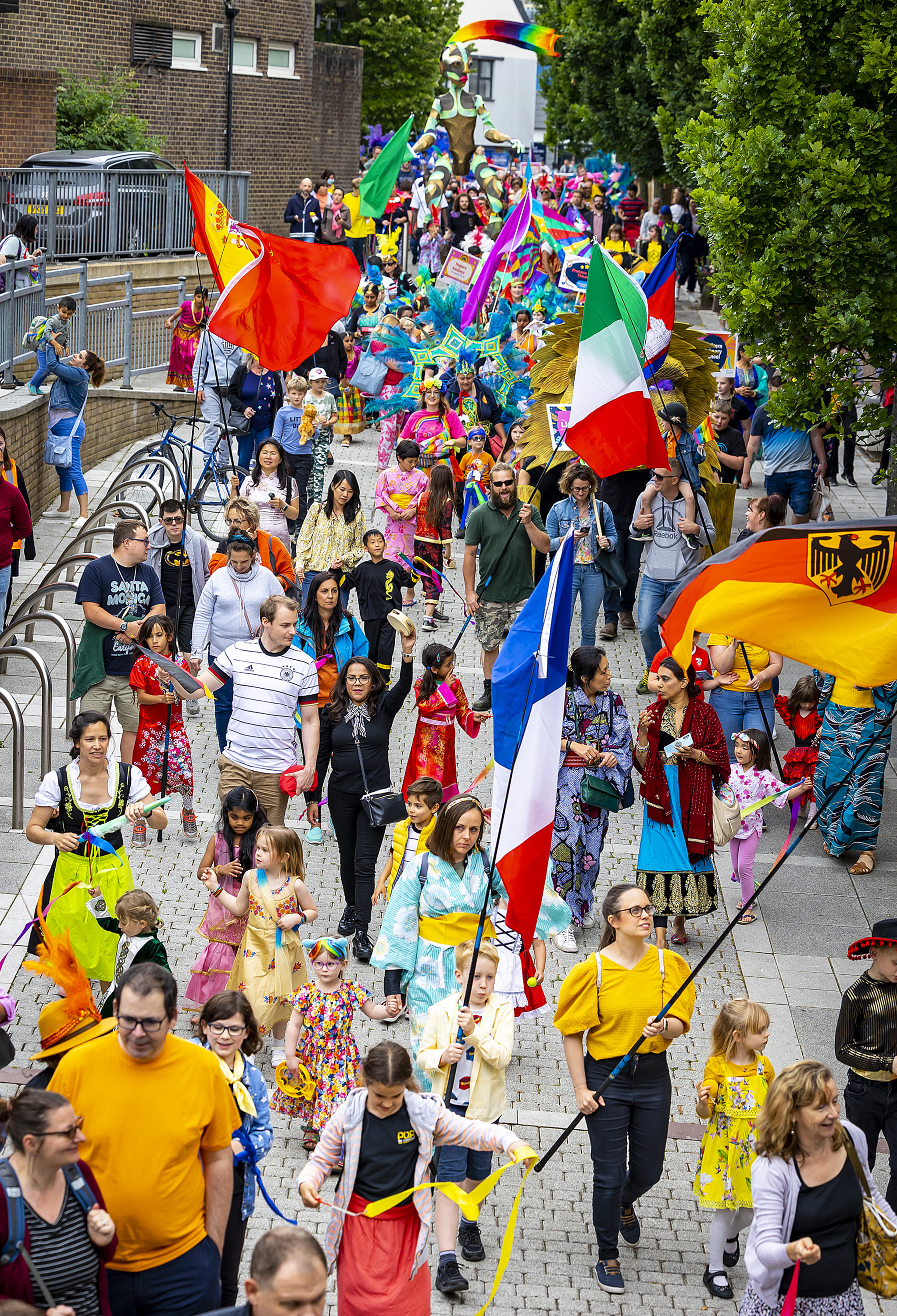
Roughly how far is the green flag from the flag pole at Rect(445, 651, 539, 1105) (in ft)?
58.7

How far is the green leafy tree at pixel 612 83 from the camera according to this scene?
30219 millimetres

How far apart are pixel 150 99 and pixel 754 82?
22600 mm

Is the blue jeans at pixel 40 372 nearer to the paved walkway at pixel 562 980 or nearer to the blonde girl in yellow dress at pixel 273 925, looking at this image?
the paved walkway at pixel 562 980

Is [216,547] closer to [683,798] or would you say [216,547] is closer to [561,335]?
[561,335]

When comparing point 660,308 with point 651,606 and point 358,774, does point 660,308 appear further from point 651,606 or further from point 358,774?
point 358,774

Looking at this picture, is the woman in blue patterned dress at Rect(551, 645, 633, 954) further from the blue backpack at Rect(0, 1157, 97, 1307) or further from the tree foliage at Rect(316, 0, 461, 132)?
the tree foliage at Rect(316, 0, 461, 132)

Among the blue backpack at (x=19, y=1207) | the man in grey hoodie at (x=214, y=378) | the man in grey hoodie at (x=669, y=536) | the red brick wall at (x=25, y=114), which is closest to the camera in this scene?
the blue backpack at (x=19, y=1207)

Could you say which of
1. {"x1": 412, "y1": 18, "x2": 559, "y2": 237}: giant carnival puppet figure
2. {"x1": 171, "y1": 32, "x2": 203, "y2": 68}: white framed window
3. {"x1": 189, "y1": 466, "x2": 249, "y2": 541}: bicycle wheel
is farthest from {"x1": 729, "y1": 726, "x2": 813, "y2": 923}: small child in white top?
{"x1": 171, "y1": 32, "x2": 203, "y2": 68}: white framed window

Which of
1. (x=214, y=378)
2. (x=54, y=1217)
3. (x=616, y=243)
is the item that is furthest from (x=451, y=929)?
(x=616, y=243)

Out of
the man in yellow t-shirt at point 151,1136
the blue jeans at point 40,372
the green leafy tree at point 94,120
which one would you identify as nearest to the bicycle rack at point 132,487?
the blue jeans at point 40,372

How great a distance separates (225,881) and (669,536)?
212 inches

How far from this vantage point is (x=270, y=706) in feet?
28.4

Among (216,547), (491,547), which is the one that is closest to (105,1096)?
(491,547)

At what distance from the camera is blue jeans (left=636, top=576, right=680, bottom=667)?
1204 cm
